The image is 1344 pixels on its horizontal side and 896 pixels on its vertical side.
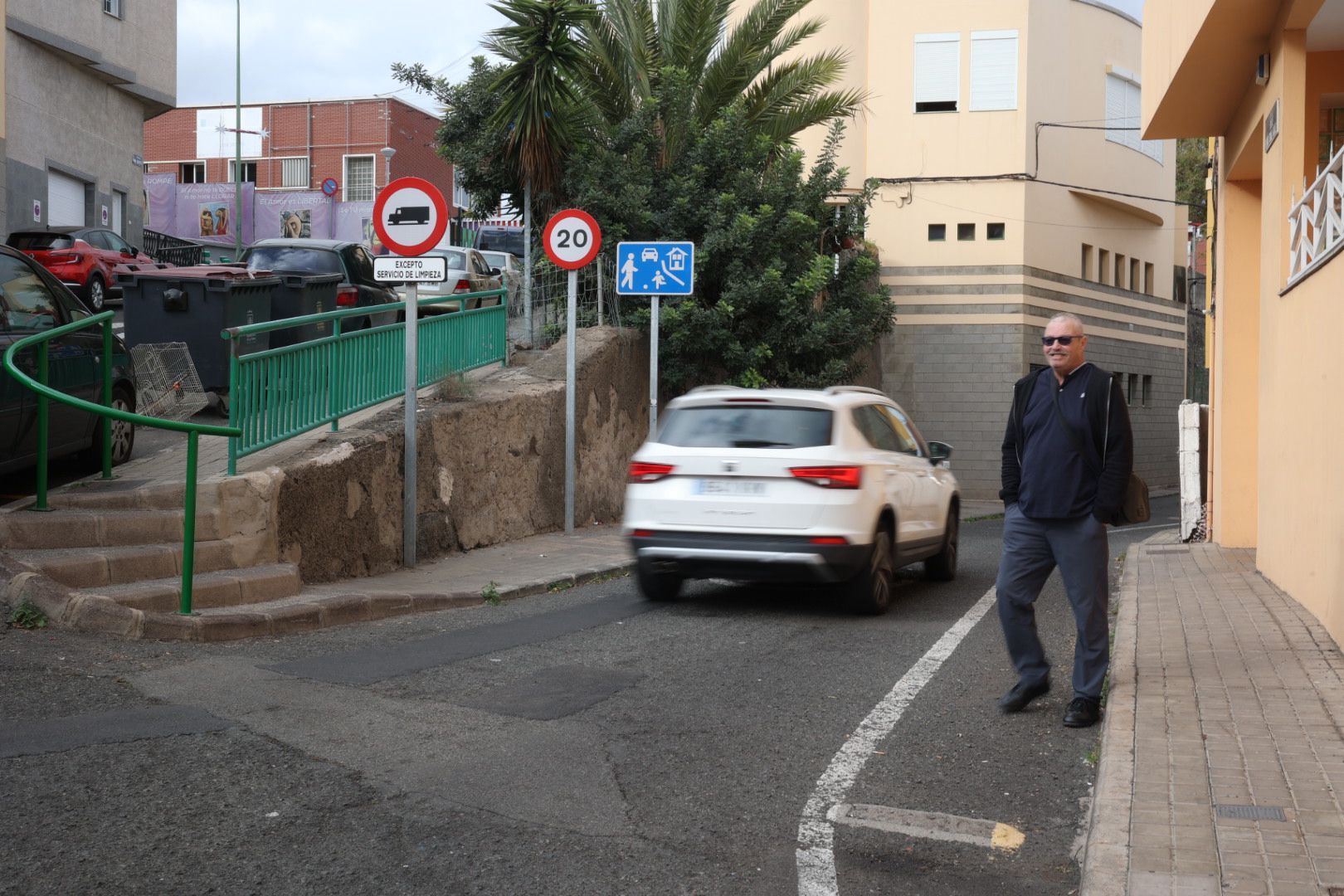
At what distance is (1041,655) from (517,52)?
12678 millimetres

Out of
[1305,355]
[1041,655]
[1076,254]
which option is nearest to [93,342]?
[1041,655]

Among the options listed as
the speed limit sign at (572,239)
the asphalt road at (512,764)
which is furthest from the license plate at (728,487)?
the speed limit sign at (572,239)

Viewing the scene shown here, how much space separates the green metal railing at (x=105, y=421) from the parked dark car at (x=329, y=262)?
7910 mm

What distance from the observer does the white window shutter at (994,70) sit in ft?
92.7

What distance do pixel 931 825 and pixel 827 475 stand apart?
4710 mm

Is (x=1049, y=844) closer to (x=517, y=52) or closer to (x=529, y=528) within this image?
(x=529, y=528)

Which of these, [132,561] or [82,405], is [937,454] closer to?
[132,561]

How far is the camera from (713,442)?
9781 millimetres

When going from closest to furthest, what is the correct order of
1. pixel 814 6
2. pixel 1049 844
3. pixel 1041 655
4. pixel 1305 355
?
1. pixel 1049 844
2. pixel 1041 655
3. pixel 1305 355
4. pixel 814 6

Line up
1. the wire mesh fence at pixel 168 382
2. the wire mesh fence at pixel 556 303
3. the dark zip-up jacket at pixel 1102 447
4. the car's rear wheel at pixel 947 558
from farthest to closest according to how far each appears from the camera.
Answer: the wire mesh fence at pixel 556 303, the wire mesh fence at pixel 168 382, the car's rear wheel at pixel 947 558, the dark zip-up jacket at pixel 1102 447

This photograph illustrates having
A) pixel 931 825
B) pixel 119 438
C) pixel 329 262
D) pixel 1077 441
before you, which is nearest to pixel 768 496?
pixel 1077 441

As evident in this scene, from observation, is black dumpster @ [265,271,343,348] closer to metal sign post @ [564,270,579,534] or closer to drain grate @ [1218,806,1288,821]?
metal sign post @ [564,270,579,534]

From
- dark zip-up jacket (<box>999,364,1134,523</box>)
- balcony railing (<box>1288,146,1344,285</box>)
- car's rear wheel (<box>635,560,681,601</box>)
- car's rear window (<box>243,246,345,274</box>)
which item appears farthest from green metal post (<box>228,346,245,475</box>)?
car's rear window (<box>243,246,345,274</box>)

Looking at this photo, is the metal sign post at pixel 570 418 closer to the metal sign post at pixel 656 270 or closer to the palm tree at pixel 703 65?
the metal sign post at pixel 656 270
